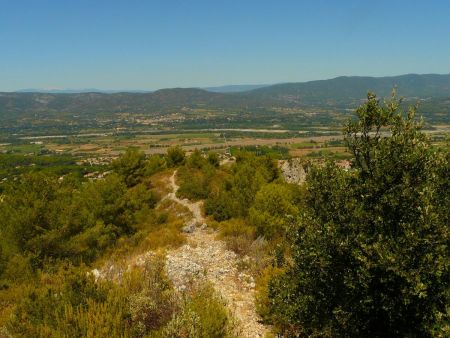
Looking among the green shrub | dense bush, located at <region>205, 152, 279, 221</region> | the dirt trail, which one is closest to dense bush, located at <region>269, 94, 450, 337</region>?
the dirt trail

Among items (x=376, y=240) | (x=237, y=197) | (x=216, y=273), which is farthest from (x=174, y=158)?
(x=376, y=240)

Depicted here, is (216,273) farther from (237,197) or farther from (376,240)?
(237,197)

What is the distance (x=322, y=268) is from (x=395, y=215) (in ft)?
9.04

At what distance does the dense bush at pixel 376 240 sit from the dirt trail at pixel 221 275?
6.63 ft

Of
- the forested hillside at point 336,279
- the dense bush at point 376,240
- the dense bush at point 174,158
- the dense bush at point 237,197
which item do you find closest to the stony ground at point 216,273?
the forested hillside at point 336,279

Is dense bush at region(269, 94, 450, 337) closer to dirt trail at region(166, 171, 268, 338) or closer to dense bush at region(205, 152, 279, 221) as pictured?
dirt trail at region(166, 171, 268, 338)

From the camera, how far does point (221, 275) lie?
1900cm

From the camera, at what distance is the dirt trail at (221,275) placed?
14589 mm

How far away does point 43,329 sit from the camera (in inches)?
390

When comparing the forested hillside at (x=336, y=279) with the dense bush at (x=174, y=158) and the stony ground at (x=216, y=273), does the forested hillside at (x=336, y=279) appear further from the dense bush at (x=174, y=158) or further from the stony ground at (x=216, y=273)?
the dense bush at (x=174, y=158)

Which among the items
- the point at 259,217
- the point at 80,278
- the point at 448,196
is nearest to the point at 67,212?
the point at 80,278

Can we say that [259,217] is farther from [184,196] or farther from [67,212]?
[184,196]

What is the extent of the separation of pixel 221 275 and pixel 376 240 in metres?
10.4

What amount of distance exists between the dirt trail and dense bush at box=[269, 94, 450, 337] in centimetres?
202
